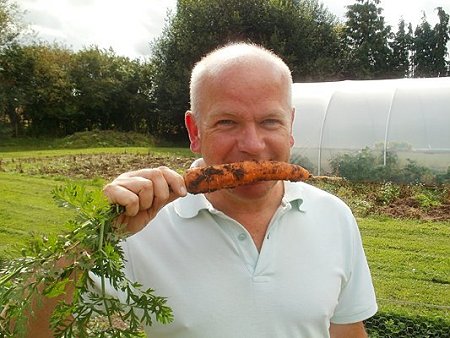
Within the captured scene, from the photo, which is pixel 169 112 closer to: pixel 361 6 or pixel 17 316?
pixel 361 6

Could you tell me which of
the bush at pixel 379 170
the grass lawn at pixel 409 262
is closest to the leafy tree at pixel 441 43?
the bush at pixel 379 170

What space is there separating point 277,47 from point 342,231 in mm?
26525

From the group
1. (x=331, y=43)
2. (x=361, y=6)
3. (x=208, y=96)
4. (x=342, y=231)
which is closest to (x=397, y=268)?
(x=342, y=231)

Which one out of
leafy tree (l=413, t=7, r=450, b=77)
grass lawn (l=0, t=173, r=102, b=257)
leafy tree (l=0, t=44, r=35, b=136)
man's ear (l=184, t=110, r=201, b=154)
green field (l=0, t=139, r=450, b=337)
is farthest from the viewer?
leafy tree (l=413, t=7, r=450, b=77)

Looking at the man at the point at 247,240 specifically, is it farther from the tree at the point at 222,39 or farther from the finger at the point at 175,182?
the tree at the point at 222,39

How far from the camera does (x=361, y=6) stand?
3997cm

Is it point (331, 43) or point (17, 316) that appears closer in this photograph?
point (17, 316)

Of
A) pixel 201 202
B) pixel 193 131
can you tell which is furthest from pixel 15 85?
pixel 201 202

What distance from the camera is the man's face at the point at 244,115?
1.89 metres

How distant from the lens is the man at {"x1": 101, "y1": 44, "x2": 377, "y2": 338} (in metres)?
1.79

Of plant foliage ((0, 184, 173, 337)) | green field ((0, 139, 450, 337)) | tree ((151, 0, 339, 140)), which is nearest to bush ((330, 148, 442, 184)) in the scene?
green field ((0, 139, 450, 337))

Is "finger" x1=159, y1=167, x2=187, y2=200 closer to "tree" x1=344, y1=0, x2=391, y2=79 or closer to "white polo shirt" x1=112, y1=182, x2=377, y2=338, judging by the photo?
"white polo shirt" x1=112, y1=182, x2=377, y2=338

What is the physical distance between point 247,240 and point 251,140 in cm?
36

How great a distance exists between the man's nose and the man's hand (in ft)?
1.08
